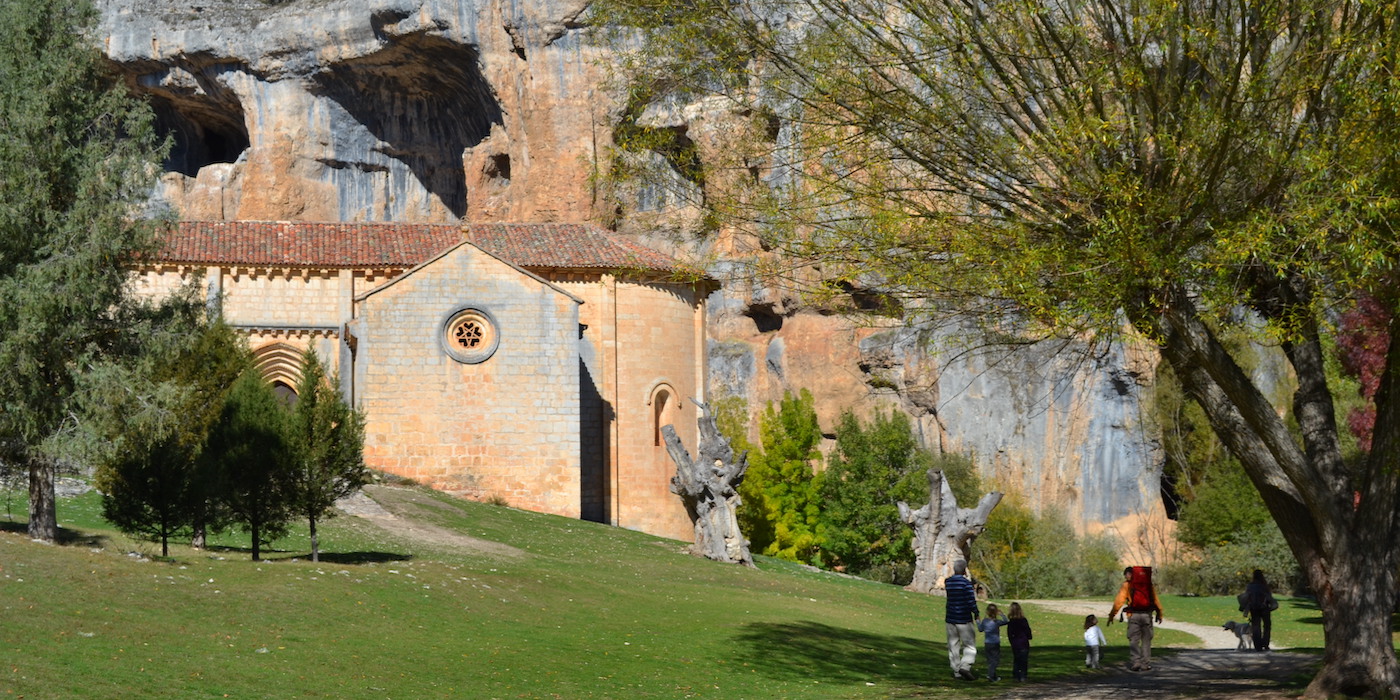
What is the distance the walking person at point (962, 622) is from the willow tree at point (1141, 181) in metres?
3.41

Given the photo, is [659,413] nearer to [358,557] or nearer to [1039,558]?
[1039,558]

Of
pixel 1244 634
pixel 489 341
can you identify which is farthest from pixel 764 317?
pixel 1244 634

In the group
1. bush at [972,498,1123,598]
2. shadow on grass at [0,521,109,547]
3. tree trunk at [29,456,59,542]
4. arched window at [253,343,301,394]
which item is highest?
arched window at [253,343,301,394]

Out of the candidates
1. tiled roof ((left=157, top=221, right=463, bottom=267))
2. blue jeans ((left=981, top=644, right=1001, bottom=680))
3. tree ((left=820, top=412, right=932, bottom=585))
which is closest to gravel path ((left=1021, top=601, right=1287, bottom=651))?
blue jeans ((left=981, top=644, right=1001, bottom=680))

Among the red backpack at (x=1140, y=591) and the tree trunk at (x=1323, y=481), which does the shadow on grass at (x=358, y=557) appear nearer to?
the red backpack at (x=1140, y=591)

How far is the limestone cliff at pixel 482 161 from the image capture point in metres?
53.3

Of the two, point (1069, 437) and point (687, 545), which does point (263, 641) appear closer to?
point (687, 545)

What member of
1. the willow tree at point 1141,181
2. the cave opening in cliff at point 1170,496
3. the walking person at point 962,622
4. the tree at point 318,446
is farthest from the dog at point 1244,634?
the cave opening in cliff at point 1170,496

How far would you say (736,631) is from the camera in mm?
20141

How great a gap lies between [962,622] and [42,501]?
46.3 feet

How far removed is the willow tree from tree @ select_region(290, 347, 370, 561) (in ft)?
33.4

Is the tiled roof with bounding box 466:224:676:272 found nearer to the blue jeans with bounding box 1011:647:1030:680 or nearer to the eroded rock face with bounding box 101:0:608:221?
the eroded rock face with bounding box 101:0:608:221

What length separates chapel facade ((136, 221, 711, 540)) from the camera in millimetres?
39281

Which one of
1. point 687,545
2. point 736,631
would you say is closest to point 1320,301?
point 736,631
